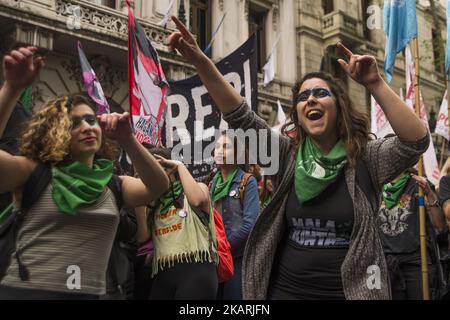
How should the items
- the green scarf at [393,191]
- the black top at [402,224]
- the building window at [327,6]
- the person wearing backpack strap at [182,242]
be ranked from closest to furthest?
the person wearing backpack strap at [182,242]
the black top at [402,224]
the green scarf at [393,191]
the building window at [327,6]

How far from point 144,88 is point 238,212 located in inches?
66.0

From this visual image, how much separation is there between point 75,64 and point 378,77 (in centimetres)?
1123

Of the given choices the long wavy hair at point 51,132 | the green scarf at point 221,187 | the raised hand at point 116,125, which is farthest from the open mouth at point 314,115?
the green scarf at point 221,187

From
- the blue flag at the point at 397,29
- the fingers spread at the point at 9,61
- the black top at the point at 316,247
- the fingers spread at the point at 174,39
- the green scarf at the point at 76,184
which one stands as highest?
the blue flag at the point at 397,29

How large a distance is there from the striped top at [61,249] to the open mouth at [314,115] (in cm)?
107

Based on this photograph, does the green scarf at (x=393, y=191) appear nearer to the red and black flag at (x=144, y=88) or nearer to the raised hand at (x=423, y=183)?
the raised hand at (x=423, y=183)

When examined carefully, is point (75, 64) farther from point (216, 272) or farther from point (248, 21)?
point (216, 272)

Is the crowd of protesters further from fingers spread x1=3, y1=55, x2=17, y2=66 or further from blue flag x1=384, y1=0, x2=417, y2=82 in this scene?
blue flag x1=384, y1=0, x2=417, y2=82

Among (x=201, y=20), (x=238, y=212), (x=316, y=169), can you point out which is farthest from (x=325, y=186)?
(x=201, y=20)

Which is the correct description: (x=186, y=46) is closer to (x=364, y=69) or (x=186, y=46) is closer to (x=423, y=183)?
(x=364, y=69)

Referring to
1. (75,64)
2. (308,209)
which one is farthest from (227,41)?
(308,209)

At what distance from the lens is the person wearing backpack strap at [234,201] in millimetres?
4262

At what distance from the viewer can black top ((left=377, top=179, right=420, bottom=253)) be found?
4.46m

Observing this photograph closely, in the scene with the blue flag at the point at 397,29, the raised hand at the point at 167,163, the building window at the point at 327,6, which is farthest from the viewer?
the building window at the point at 327,6
